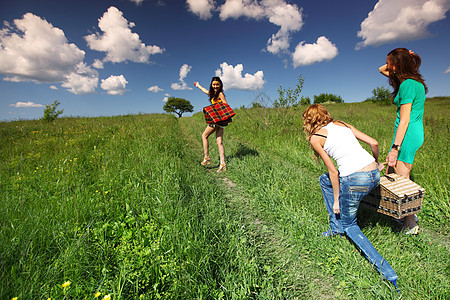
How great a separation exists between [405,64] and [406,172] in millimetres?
1267

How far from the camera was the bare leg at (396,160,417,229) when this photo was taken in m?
2.21

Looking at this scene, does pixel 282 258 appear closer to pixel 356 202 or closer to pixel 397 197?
pixel 356 202

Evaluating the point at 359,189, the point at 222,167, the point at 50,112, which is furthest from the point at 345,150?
the point at 50,112

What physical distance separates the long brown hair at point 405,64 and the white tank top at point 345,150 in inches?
36.5

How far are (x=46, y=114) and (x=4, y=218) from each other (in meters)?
15.3

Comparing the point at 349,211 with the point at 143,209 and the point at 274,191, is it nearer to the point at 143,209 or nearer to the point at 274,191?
the point at 274,191

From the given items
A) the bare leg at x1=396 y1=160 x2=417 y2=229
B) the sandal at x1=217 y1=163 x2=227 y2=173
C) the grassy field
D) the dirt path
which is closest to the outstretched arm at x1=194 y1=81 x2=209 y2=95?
the sandal at x1=217 y1=163 x2=227 y2=173

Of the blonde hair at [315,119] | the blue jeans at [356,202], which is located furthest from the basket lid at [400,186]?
the blonde hair at [315,119]

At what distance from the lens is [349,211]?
6.52ft

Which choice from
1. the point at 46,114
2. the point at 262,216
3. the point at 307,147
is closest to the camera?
the point at 262,216

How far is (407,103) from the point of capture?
2115mm

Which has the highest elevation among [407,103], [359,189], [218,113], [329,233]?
[218,113]

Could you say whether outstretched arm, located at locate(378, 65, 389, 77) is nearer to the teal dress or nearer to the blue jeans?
the teal dress

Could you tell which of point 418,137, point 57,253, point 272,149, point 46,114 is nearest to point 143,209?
point 57,253
